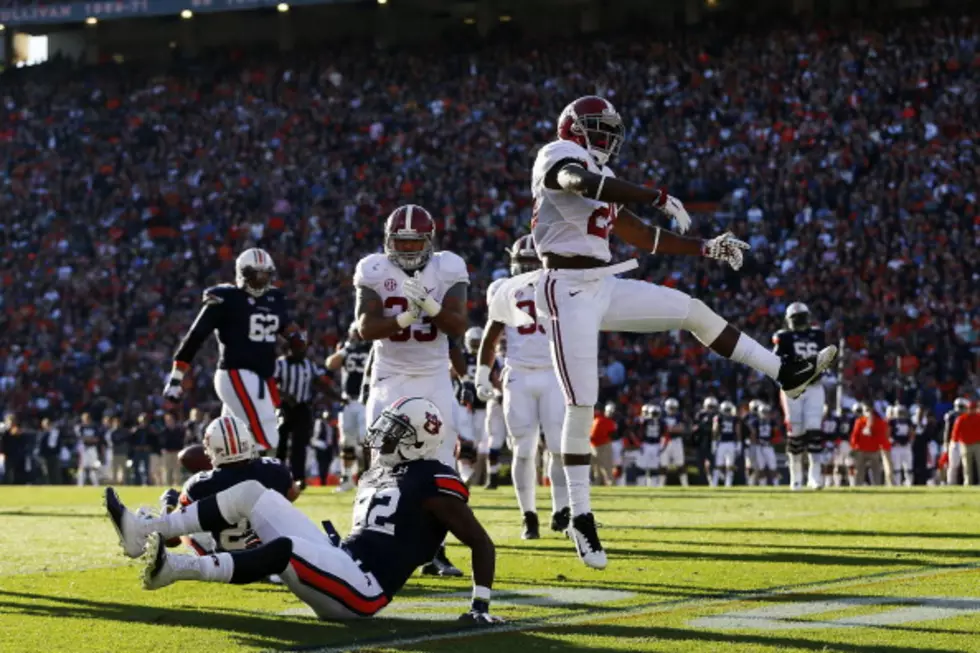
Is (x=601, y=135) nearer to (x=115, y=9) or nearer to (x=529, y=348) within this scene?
(x=529, y=348)

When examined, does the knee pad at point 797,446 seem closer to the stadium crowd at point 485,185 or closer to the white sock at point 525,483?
the stadium crowd at point 485,185

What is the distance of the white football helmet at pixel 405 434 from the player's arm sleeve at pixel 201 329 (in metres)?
4.98

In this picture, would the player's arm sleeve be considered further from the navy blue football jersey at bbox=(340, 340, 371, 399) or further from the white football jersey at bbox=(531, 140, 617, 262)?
the navy blue football jersey at bbox=(340, 340, 371, 399)

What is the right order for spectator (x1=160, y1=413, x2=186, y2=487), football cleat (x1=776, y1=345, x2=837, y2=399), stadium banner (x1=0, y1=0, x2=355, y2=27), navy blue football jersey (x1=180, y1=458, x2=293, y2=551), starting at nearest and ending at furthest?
navy blue football jersey (x1=180, y1=458, x2=293, y2=551) → football cleat (x1=776, y1=345, x2=837, y2=399) → spectator (x1=160, y1=413, x2=186, y2=487) → stadium banner (x1=0, y1=0, x2=355, y2=27)

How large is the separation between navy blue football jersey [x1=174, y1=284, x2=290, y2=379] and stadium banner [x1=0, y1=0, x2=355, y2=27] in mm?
29130

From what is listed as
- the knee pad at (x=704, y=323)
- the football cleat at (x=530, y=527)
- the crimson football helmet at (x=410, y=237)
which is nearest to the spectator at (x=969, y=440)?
the football cleat at (x=530, y=527)

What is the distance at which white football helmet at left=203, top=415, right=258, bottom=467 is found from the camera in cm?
780

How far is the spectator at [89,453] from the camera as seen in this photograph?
32188 millimetres

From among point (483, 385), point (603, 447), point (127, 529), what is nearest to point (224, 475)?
point (127, 529)

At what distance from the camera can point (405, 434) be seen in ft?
22.6

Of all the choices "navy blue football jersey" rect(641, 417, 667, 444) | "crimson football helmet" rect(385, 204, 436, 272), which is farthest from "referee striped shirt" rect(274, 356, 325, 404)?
"navy blue football jersey" rect(641, 417, 667, 444)

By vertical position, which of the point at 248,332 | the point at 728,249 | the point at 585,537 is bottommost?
the point at 585,537

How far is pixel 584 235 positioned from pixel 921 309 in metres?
21.6

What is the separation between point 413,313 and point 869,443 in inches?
707
